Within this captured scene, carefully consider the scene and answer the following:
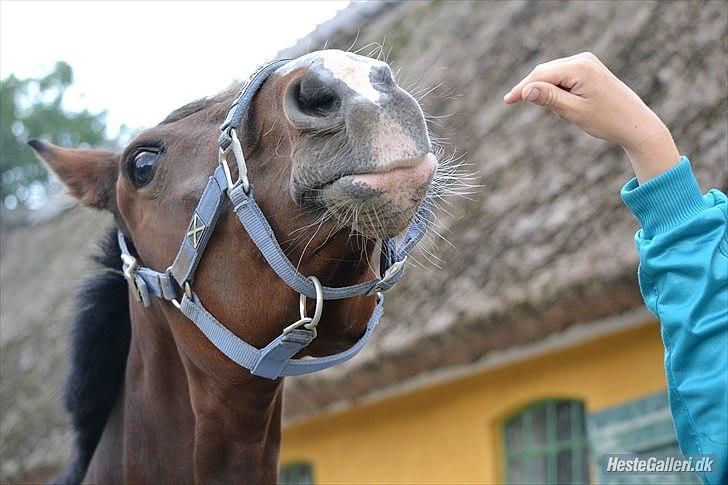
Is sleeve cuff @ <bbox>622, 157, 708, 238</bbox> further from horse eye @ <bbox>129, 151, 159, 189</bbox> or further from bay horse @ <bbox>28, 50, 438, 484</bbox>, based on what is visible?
horse eye @ <bbox>129, 151, 159, 189</bbox>

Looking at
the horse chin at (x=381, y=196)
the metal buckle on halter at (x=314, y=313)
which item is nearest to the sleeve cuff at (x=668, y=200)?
the horse chin at (x=381, y=196)

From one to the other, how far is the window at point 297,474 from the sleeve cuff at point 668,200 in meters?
4.86

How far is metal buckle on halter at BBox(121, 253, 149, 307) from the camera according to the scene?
247cm

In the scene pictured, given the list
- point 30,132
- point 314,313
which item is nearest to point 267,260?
point 314,313

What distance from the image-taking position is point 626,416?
4316mm

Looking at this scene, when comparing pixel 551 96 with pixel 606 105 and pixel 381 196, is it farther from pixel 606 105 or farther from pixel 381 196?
pixel 381 196

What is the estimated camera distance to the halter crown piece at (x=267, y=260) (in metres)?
2.01

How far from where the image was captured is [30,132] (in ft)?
46.2

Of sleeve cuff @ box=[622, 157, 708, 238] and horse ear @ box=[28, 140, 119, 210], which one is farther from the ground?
horse ear @ box=[28, 140, 119, 210]

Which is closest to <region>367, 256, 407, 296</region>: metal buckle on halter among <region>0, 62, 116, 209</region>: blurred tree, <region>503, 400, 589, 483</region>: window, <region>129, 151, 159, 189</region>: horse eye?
<region>129, 151, 159, 189</region>: horse eye

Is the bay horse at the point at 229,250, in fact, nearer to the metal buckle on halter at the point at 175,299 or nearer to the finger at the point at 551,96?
the metal buckle on halter at the point at 175,299

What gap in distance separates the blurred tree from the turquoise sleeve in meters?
12.8

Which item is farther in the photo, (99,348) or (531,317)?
(531,317)

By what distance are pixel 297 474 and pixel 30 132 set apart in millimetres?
9433
